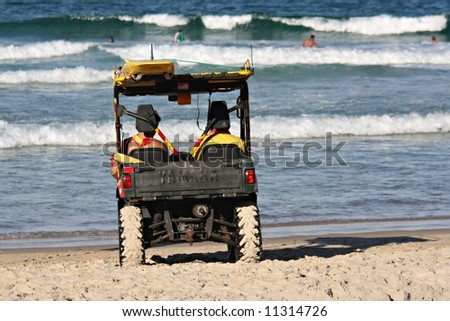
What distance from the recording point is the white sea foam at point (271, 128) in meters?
18.8

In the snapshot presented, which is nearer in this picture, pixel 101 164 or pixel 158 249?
pixel 158 249

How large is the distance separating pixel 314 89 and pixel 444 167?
33.9 feet

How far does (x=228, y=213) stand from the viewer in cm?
909

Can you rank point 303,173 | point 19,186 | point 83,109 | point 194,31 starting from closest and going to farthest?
point 19,186 → point 303,173 → point 83,109 → point 194,31

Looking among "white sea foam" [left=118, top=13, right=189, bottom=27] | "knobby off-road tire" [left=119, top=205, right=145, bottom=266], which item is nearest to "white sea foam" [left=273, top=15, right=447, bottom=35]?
"white sea foam" [left=118, top=13, right=189, bottom=27]

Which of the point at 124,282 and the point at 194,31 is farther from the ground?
the point at 194,31

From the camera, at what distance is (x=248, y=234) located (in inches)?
347

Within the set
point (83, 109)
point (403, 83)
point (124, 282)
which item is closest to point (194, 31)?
point (403, 83)

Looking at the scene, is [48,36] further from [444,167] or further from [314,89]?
[444,167]

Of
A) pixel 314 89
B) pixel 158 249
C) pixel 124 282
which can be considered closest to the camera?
pixel 124 282

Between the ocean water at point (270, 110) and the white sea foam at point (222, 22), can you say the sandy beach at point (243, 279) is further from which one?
the white sea foam at point (222, 22)

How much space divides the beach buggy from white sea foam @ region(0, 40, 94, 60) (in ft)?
78.3

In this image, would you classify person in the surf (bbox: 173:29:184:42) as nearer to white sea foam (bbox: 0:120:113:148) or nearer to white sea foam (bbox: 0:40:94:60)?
white sea foam (bbox: 0:40:94:60)

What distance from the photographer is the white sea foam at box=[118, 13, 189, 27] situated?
43312mm
